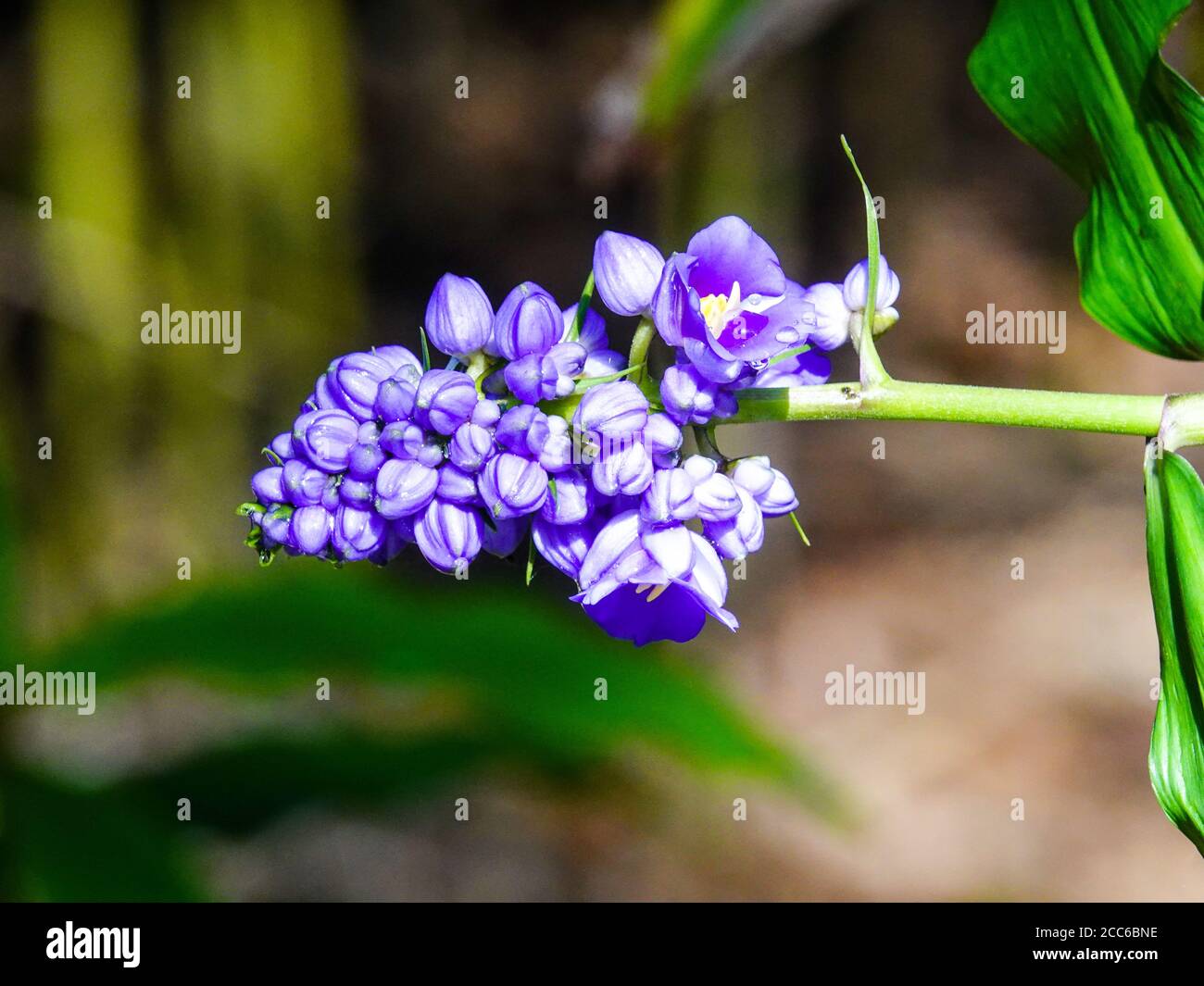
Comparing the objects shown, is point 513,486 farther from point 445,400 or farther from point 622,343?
point 622,343

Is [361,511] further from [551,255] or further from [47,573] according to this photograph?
[551,255]

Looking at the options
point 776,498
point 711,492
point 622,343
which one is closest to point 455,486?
point 711,492

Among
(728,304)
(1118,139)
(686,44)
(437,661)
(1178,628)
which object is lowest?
(437,661)

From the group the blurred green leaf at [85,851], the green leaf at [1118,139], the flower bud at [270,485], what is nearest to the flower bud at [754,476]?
the flower bud at [270,485]

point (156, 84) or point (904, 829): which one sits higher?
point (156, 84)

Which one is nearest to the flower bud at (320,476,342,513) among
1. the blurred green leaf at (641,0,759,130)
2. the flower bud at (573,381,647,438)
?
the flower bud at (573,381,647,438)

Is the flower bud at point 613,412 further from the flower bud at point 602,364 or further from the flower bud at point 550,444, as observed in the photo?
the flower bud at point 602,364

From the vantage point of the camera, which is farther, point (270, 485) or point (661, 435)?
point (270, 485)

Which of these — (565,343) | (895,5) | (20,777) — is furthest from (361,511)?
(895,5)
